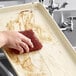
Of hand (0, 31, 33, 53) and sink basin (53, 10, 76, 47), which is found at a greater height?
hand (0, 31, 33, 53)

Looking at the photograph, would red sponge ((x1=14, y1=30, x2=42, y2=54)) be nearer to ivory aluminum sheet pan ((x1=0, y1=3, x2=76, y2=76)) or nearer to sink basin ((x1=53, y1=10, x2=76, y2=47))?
ivory aluminum sheet pan ((x1=0, y1=3, x2=76, y2=76))

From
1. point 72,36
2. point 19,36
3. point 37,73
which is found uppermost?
point 19,36

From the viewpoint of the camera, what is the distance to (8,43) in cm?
85

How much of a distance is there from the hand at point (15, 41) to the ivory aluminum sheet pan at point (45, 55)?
0.03m

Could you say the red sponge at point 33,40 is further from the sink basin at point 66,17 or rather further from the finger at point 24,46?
the sink basin at point 66,17

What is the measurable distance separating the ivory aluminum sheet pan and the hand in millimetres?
33

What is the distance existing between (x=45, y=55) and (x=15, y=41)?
139 millimetres

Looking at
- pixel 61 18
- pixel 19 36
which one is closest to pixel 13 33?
pixel 19 36

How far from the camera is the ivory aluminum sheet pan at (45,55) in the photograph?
0.83 metres

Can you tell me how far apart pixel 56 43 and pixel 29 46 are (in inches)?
5.5

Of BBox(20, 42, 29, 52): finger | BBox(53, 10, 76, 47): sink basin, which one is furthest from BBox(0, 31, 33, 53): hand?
BBox(53, 10, 76, 47): sink basin

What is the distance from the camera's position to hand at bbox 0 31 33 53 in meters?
0.85

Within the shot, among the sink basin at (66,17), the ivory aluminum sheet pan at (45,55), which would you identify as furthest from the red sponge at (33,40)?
the sink basin at (66,17)

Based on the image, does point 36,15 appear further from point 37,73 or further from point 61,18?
point 61,18
